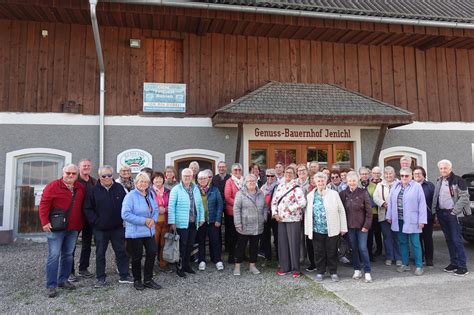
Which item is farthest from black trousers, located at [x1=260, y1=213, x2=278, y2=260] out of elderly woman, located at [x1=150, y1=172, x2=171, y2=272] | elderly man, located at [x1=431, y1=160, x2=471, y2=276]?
elderly man, located at [x1=431, y1=160, x2=471, y2=276]

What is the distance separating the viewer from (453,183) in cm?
527

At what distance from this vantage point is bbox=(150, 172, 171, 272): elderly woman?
5275 mm

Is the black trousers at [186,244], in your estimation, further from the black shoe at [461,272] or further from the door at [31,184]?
the door at [31,184]

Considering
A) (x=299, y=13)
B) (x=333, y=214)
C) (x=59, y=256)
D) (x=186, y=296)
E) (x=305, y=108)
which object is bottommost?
(x=186, y=296)

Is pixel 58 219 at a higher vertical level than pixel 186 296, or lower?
higher

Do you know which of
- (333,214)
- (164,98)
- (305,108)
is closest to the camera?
(333,214)

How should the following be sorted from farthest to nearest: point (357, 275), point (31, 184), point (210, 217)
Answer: point (31, 184)
point (210, 217)
point (357, 275)

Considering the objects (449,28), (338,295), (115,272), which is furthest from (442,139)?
(115,272)

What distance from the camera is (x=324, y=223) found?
16.1 ft

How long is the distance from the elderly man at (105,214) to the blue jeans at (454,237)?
188 inches

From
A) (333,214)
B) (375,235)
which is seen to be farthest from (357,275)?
(375,235)

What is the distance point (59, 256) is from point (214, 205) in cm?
229

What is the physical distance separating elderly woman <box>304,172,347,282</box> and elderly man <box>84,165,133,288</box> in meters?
2.64

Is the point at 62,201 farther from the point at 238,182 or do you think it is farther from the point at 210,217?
the point at 238,182
